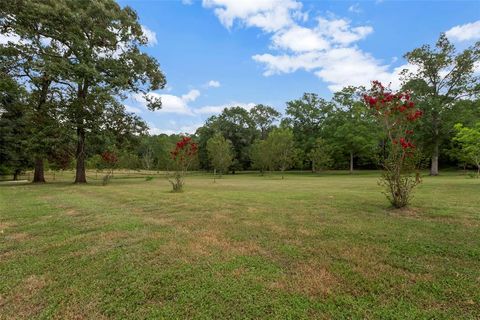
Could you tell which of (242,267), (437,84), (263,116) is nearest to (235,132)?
(263,116)

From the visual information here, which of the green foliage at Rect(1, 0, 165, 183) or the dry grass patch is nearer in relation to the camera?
the dry grass patch

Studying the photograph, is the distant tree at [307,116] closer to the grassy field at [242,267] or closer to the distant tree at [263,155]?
the distant tree at [263,155]

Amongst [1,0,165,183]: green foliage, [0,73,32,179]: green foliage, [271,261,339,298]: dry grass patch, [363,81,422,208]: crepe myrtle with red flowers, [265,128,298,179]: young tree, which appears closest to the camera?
[271,261,339,298]: dry grass patch

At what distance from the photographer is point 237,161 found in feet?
142

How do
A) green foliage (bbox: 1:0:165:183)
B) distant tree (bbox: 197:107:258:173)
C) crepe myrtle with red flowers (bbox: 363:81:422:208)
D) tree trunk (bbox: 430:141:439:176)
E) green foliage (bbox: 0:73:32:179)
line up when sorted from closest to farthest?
crepe myrtle with red flowers (bbox: 363:81:422:208) < green foliage (bbox: 1:0:165:183) < green foliage (bbox: 0:73:32:179) < tree trunk (bbox: 430:141:439:176) < distant tree (bbox: 197:107:258:173)

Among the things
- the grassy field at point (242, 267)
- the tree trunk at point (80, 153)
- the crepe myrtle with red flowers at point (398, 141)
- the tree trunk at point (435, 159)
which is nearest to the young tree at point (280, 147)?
the tree trunk at point (435, 159)

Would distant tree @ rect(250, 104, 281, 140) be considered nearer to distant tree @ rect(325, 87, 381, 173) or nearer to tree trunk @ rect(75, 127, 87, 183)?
distant tree @ rect(325, 87, 381, 173)

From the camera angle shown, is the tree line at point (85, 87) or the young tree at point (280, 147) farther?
the young tree at point (280, 147)

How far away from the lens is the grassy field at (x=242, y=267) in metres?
2.63

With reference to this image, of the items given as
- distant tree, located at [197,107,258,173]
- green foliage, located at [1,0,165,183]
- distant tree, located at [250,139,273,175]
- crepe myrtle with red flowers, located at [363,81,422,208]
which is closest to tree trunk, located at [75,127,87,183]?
green foliage, located at [1,0,165,183]

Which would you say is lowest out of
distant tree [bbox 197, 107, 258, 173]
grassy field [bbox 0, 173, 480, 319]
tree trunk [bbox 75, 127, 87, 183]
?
grassy field [bbox 0, 173, 480, 319]

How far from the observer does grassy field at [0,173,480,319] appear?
2635mm

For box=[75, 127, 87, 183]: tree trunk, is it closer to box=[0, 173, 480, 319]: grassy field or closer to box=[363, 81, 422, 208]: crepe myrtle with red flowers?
box=[0, 173, 480, 319]: grassy field

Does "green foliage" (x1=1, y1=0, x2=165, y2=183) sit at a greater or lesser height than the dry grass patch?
greater
